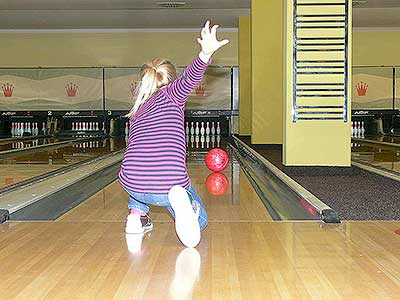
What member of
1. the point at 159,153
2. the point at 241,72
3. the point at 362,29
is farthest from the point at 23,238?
the point at 362,29

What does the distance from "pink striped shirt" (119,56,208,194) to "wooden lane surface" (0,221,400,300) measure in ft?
0.90

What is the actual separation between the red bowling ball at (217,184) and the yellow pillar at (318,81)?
709 mm

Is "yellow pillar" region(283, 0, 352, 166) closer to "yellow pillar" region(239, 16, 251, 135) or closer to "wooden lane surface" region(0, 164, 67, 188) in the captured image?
"wooden lane surface" region(0, 164, 67, 188)

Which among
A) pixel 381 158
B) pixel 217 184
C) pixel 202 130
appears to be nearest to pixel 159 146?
pixel 217 184

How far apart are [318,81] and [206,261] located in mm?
3592

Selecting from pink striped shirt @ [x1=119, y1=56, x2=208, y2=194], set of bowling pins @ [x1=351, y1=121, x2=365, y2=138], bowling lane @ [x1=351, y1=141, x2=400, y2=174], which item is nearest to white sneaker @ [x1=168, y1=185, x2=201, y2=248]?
pink striped shirt @ [x1=119, y1=56, x2=208, y2=194]

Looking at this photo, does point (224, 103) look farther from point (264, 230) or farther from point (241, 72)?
point (264, 230)

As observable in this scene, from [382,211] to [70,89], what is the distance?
1111cm

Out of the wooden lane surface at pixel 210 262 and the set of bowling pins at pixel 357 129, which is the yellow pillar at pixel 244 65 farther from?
the wooden lane surface at pixel 210 262

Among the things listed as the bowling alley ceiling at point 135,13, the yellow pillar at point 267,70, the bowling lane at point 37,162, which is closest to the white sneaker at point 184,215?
the bowling lane at point 37,162

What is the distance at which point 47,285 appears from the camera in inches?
82.0

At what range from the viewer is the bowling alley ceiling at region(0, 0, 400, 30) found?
10.8m

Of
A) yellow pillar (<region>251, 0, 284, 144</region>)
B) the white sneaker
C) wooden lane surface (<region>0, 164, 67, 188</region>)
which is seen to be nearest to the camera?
the white sneaker

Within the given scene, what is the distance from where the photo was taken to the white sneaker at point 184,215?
2.54 meters
